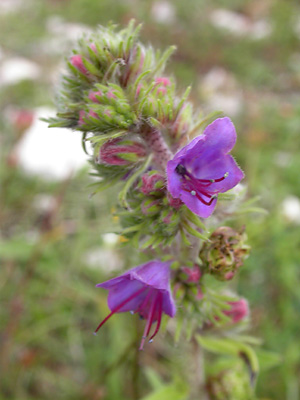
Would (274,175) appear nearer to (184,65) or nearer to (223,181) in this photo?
(223,181)

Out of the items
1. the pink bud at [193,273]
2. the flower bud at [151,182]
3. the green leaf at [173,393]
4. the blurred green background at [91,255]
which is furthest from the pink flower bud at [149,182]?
the green leaf at [173,393]

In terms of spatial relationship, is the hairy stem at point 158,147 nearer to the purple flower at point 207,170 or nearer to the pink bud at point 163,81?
the purple flower at point 207,170

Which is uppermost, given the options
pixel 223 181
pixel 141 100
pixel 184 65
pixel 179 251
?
pixel 141 100

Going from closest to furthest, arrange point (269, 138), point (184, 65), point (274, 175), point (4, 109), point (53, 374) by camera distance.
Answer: point (53, 374) → point (274, 175) → point (269, 138) → point (4, 109) → point (184, 65)

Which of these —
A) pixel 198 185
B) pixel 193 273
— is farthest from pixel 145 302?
pixel 198 185

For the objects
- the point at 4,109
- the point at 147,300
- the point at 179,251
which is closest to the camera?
the point at 147,300

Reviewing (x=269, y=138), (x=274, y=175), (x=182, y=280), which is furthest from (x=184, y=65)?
(x=182, y=280)

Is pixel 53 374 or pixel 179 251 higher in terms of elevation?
pixel 179 251

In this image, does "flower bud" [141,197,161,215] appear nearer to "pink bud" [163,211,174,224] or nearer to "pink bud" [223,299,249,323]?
"pink bud" [163,211,174,224]
